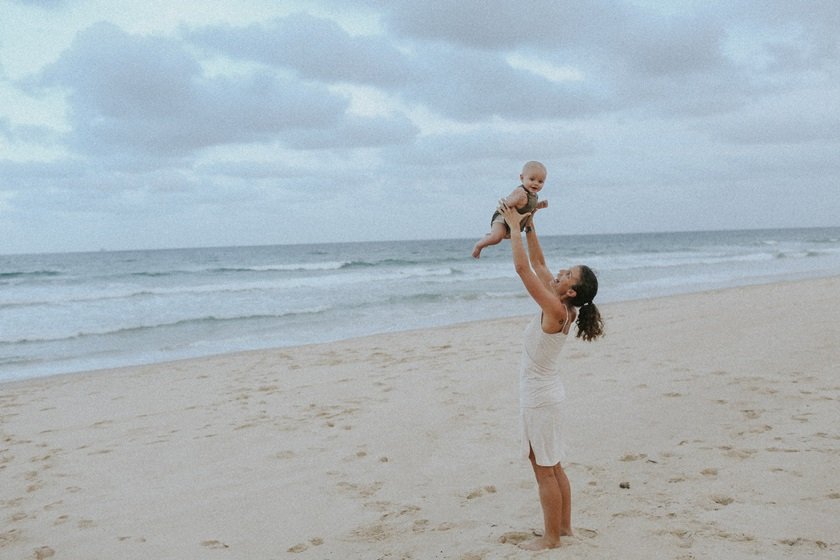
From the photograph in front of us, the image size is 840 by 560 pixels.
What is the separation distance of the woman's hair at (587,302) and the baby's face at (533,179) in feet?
1.52

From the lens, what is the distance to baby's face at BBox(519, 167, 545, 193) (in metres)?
3.11

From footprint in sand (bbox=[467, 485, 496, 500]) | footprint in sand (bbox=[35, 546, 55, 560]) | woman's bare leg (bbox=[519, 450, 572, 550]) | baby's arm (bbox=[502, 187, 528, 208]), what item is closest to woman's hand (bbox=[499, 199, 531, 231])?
baby's arm (bbox=[502, 187, 528, 208])

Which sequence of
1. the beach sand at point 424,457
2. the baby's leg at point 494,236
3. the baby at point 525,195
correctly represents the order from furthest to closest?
the beach sand at point 424,457 < the baby at point 525,195 < the baby's leg at point 494,236

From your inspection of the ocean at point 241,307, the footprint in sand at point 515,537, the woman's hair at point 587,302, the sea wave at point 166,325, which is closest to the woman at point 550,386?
the woman's hair at point 587,302

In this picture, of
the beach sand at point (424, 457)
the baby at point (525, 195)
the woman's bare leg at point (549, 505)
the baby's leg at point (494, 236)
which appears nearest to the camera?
the baby's leg at point (494, 236)

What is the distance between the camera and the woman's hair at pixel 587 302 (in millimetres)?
3240

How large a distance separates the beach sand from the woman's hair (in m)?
1.12

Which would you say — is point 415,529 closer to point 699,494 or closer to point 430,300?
point 699,494

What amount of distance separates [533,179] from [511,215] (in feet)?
0.70

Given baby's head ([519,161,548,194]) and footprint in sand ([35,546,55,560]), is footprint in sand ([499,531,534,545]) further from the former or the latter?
footprint in sand ([35,546,55,560])

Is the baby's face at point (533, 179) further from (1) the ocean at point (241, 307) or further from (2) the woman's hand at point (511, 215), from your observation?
(1) the ocean at point (241, 307)

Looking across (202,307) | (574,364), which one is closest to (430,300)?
(202,307)

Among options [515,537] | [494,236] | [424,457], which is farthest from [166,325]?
[494,236]

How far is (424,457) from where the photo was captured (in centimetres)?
532
